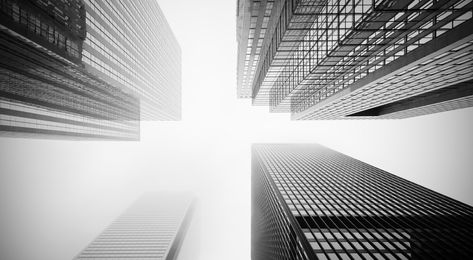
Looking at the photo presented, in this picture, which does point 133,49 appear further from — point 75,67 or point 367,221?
point 367,221

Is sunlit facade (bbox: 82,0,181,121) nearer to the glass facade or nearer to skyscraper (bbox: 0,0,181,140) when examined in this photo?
skyscraper (bbox: 0,0,181,140)

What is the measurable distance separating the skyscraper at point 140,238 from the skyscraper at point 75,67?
68046mm

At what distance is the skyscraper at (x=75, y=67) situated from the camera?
43188mm

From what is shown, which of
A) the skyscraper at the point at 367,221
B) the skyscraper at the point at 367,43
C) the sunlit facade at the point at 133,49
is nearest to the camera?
the skyscraper at the point at 367,43

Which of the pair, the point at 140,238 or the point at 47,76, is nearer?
the point at 47,76

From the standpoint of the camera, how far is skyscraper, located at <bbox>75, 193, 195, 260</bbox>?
135613 millimetres

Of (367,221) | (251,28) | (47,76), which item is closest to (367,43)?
(367,221)

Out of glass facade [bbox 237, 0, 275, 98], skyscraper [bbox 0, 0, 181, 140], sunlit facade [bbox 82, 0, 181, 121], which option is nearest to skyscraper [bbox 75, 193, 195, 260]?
sunlit facade [bbox 82, 0, 181, 121]

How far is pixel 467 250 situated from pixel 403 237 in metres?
5.58

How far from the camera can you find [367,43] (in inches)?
1289

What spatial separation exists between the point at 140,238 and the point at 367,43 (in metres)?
151

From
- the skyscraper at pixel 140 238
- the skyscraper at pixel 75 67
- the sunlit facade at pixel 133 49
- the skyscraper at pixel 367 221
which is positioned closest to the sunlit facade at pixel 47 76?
the skyscraper at pixel 75 67

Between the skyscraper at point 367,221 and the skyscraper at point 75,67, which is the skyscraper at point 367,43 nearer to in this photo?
the skyscraper at point 367,221

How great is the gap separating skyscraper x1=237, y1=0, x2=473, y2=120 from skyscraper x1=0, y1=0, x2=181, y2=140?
92.7 feet
